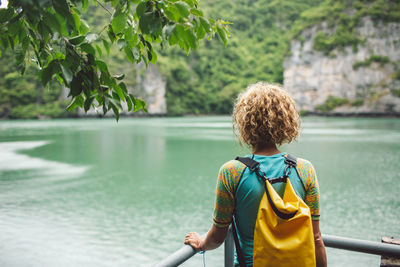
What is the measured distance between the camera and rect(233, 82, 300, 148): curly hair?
117cm

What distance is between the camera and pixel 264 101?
1.17 metres

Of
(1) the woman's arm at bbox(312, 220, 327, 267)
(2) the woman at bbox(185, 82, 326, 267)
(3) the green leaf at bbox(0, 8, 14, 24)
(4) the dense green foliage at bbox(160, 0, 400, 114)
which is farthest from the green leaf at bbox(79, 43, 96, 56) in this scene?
(4) the dense green foliage at bbox(160, 0, 400, 114)

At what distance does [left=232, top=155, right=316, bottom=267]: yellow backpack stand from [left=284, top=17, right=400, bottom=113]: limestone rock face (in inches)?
1835

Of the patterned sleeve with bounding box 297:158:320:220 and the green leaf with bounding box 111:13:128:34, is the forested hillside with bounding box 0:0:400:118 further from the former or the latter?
the patterned sleeve with bounding box 297:158:320:220

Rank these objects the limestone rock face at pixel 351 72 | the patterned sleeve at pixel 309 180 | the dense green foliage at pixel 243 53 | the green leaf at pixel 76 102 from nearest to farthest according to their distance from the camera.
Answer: the patterned sleeve at pixel 309 180, the green leaf at pixel 76 102, the limestone rock face at pixel 351 72, the dense green foliage at pixel 243 53

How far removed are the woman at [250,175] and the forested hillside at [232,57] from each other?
4432 cm

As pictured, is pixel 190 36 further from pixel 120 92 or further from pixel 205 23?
pixel 120 92

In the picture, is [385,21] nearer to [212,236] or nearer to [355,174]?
[355,174]

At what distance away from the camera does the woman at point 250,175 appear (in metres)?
1.12

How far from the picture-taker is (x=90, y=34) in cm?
120

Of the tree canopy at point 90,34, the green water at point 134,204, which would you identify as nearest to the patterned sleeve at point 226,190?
the tree canopy at point 90,34

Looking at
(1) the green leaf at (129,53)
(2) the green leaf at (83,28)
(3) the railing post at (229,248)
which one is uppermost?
(2) the green leaf at (83,28)

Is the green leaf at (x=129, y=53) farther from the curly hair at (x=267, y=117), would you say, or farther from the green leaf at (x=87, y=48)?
the curly hair at (x=267, y=117)

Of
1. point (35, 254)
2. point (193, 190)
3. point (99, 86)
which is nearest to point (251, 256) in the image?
point (99, 86)
